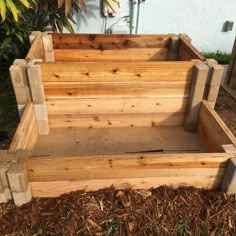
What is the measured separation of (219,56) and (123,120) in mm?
4276

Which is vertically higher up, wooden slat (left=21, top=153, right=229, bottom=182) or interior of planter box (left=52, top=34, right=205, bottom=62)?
interior of planter box (left=52, top=34, right=205, bottom=62)

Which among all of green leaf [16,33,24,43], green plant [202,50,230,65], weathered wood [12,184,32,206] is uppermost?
green leaf [16,33,24,43]

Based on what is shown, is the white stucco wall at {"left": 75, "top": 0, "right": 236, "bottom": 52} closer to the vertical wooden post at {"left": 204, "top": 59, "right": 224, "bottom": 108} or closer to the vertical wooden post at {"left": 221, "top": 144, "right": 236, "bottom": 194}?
the vertical wooden post at {"left": 204, "top": 59, "right": 224, "bottom": 108}

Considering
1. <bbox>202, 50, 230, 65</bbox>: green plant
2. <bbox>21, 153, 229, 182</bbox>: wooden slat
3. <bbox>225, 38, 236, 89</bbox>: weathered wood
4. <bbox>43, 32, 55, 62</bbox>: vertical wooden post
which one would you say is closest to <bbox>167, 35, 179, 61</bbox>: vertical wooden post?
<bbox>225, 38, 236, 89</bbox>: weathered wood

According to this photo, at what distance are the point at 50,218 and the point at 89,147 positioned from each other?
0.84 meters

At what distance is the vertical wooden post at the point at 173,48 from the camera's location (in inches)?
126

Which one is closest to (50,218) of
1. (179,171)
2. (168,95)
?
(179,171)

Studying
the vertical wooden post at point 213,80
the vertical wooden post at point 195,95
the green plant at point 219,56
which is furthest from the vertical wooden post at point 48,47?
the green plant at point 219,56

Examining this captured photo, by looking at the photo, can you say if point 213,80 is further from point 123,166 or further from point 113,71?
point 123,166

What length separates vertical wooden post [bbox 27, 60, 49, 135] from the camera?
223 cm

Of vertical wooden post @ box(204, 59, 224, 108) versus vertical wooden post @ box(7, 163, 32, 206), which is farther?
vertical wooden post @ box(204, 59, 224, 108)

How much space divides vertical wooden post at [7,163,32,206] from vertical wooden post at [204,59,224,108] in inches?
72.8

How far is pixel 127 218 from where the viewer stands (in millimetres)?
1779

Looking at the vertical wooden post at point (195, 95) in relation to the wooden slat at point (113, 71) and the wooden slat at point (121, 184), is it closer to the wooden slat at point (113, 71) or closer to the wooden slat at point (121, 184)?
the wooden slat at point (113, 71)
